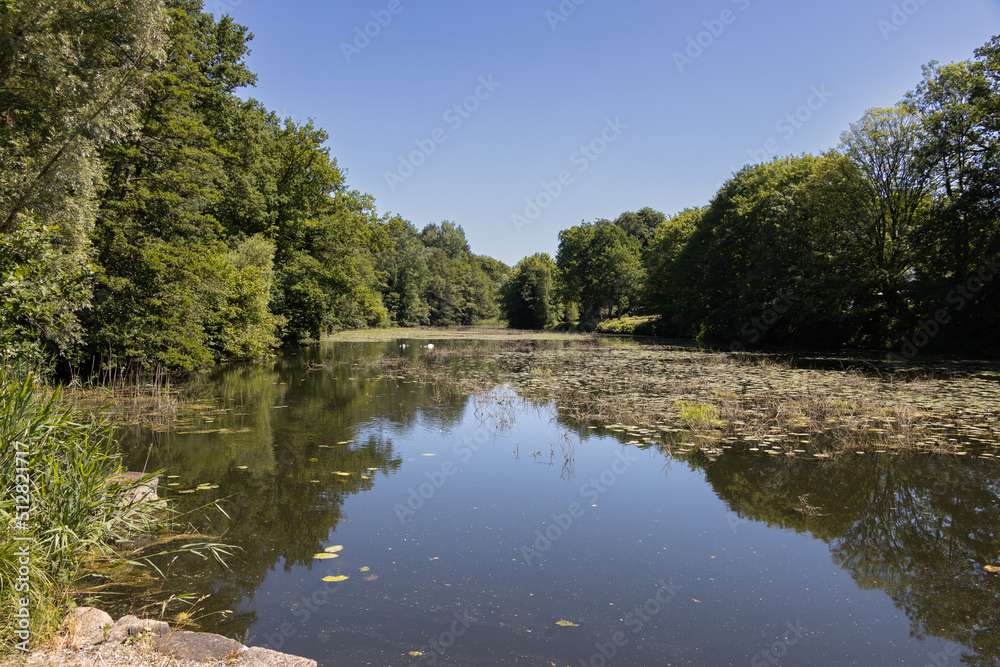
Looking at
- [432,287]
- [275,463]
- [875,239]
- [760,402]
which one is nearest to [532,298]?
[432,287]

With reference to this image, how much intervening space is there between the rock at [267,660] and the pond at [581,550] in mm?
383

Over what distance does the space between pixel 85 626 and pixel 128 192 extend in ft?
44.6

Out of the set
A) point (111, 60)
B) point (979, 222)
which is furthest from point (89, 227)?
point (979, 222)

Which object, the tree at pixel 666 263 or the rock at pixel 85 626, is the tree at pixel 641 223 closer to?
the tree at pixel 666 263

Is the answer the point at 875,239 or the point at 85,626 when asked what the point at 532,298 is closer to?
the point at 875,239

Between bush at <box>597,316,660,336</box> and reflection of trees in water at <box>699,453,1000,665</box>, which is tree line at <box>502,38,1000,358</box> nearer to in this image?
bush at <box>597,316,660,336</box>

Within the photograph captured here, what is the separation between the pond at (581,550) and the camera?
369 cm

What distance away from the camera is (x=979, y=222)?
2367cm

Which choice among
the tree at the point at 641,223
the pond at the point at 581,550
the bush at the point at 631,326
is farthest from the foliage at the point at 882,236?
the tree at the point at 641,223

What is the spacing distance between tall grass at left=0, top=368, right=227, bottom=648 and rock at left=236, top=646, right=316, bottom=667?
3.63 feet

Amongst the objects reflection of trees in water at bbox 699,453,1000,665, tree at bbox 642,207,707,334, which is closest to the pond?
reflection of trees in water at bbox 699,453,1000,665

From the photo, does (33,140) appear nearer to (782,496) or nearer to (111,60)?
(111,60)

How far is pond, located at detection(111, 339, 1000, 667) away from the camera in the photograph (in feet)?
12.1

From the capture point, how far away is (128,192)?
44.2 feet
